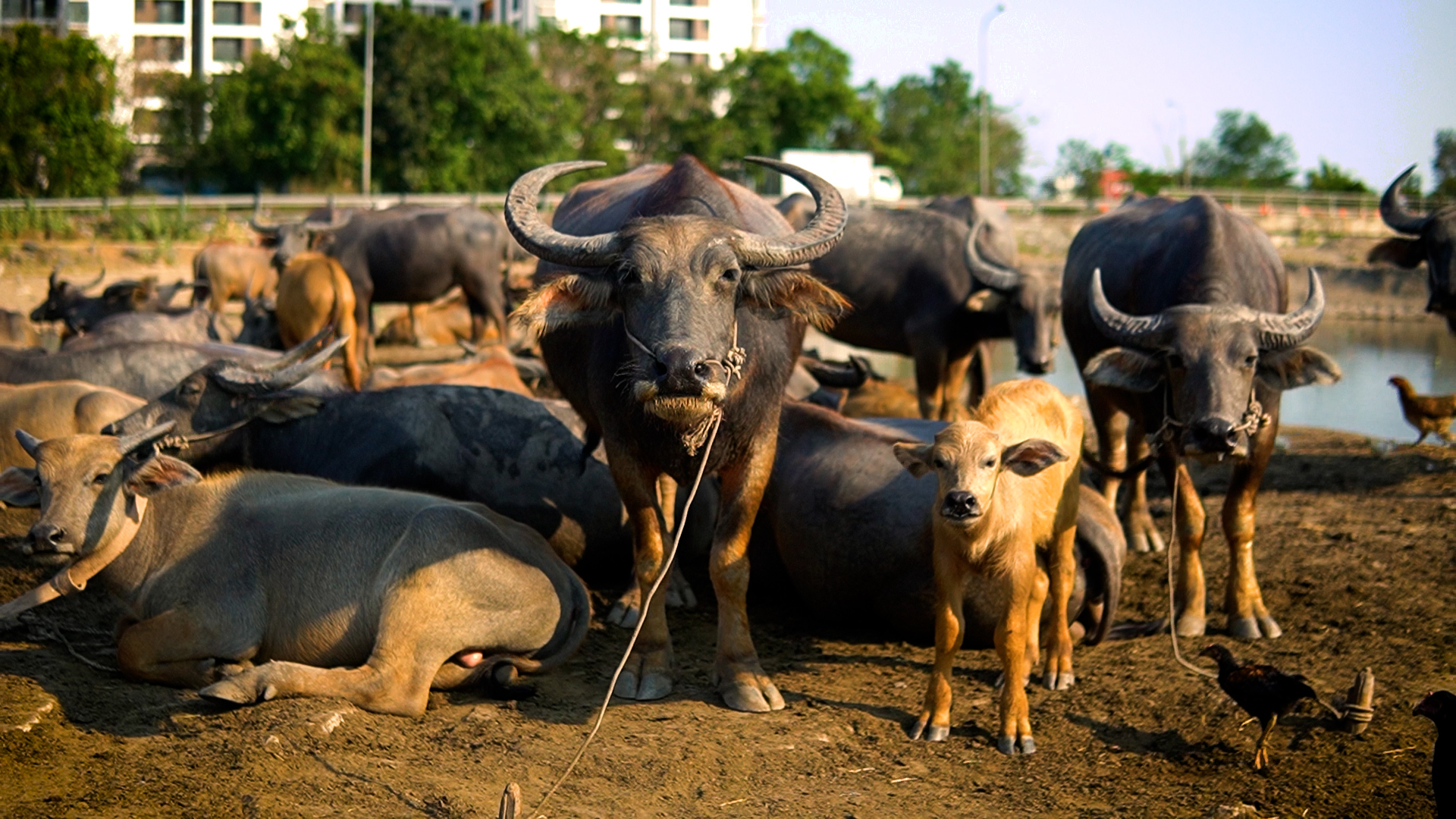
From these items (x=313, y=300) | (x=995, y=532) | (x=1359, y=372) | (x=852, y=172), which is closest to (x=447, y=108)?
(x=852, y=172)

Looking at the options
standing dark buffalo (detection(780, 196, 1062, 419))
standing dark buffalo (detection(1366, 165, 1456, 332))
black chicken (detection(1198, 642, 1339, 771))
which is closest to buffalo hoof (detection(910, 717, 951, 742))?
black chicken (detection(1198, 642, 1339, 771))

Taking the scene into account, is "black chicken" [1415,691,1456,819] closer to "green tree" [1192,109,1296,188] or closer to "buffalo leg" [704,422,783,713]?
"buffalo leg" [704,422,783,713]

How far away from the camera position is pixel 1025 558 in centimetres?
568

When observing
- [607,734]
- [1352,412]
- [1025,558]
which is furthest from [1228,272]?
[1352,412]

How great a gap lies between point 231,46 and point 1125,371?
7371cm

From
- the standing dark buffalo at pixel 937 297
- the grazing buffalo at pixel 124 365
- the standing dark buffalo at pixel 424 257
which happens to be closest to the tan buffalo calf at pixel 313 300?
the standing dark buffalo at pixel 424 257

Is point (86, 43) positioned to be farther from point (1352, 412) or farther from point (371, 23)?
point (1352, 412)

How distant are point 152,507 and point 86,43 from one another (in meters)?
38.0

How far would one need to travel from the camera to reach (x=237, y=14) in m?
71.2

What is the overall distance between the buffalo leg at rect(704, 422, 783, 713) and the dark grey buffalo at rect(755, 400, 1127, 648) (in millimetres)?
834

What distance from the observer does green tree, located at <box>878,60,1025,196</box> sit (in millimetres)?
62312

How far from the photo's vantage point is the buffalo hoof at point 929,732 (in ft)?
18.5

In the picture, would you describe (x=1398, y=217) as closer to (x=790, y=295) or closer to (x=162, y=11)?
(x=790, y=295)

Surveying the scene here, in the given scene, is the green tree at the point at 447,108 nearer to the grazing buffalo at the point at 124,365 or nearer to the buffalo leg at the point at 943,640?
the grazing buffalo at the point at 124,365
